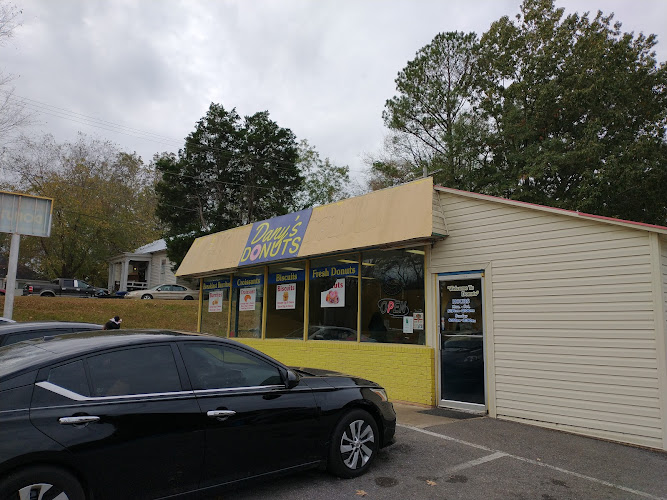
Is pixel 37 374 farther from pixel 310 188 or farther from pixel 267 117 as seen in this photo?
pixel 310 188

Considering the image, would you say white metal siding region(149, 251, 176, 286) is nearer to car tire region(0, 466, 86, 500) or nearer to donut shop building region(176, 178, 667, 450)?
donut shop building region(176, 178, 667, 450)

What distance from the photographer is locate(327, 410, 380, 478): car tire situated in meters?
4.55

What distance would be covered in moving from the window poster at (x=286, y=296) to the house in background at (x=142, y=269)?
30700 mm

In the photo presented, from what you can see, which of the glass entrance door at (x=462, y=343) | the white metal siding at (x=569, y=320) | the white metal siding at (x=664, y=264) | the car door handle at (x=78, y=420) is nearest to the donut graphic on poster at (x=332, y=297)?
the glass entrance door at (x=462, y=343)

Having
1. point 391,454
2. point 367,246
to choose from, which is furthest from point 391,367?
point 391,454

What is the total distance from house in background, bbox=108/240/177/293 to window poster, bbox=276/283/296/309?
3070 centimetres

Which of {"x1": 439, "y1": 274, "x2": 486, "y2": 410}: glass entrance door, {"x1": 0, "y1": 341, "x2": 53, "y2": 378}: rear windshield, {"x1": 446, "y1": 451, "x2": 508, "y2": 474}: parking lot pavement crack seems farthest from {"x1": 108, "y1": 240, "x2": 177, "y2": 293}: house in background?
{"x1": 0, "y1": 341, "x2": 53, "y2": 378}: rear windshield

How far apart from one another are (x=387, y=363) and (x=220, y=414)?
5558mm

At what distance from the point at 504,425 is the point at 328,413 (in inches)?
144

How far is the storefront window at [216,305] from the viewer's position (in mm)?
14062

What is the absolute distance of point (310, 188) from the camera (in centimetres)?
4072

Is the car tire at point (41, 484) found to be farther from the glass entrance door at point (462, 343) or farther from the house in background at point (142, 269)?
the house in background at point (142, 269)

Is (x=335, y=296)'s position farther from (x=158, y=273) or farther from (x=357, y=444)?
(x=158, y=273)

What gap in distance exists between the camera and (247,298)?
13.2 m
